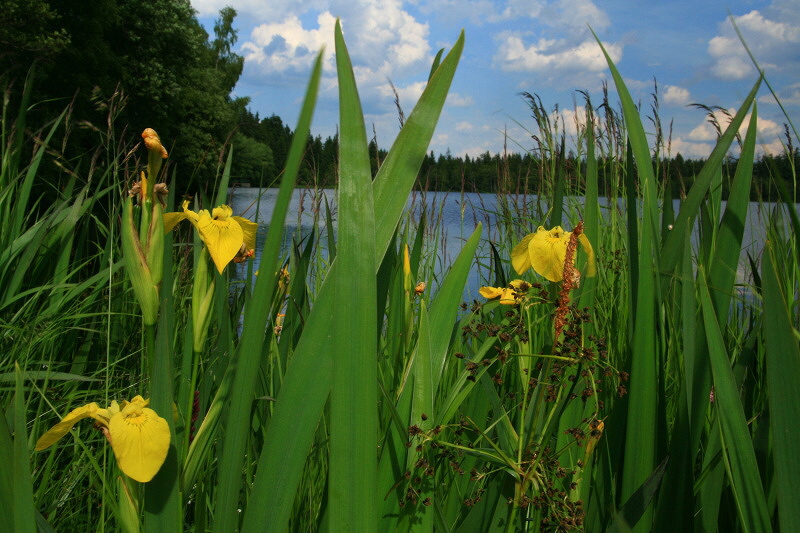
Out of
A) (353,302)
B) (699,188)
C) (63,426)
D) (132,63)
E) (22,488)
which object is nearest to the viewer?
(353,302)

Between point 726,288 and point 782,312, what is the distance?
0.37 metres

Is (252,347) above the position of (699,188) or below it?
below

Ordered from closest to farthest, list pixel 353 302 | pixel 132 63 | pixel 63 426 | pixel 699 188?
1. pixel 353 302
2. pixel 63 426
3. pixel 699 188
4. pixel 132 63

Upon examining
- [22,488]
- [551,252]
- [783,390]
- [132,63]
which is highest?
[132,63]

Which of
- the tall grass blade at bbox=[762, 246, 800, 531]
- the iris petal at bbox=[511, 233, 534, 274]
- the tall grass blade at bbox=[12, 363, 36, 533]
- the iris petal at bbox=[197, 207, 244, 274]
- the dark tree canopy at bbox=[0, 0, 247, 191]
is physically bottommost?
the tall grass blade at bbox=[12, 363, 36, 533]

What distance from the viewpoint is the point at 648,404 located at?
0.82 m

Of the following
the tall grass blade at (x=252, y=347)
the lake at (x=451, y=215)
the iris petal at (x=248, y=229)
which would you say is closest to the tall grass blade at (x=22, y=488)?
the tall grass blade at (x=252, y=347)

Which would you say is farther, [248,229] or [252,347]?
[248,229]

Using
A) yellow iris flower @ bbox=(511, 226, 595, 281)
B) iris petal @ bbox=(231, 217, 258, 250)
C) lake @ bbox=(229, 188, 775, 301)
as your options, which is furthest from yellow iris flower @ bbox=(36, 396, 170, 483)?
lake @ bbox=(229, 188, 775, 301)

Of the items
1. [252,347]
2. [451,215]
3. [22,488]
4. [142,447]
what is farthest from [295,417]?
[451,215]

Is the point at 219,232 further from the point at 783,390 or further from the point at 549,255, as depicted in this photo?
the point at 783,390

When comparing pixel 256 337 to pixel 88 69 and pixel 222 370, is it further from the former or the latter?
pixel 88 69

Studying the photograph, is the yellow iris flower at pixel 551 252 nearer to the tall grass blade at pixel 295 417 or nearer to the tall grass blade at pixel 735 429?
the tall grass blade at pixel 735 429

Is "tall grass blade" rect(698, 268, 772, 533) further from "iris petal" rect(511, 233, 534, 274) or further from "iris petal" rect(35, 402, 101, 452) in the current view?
"iris petal" rect(35, 402, 101, 452)
